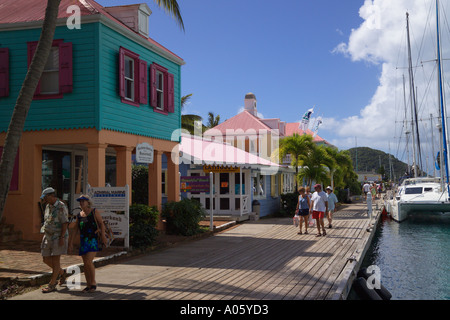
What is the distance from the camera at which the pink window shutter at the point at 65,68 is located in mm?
12023

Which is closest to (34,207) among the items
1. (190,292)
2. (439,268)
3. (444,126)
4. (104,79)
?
(104,79)

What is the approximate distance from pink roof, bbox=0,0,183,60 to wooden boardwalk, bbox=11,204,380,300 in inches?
289

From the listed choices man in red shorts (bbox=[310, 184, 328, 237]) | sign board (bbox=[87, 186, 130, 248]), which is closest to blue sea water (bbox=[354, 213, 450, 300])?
man in red shorts (bbox=[310, 184, 328, 237])

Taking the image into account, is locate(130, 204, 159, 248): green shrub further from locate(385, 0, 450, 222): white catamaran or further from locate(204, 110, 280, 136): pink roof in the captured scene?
locate(204, 110, 280, 136): pink roof

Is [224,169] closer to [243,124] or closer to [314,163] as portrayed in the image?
[314,163]

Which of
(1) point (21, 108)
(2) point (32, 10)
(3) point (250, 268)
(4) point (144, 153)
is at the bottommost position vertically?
(3) point (250, 268)

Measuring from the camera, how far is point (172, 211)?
14328 mm

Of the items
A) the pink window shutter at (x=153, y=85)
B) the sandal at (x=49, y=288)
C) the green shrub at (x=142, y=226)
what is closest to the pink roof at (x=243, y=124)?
the pink window shutter at (x=153, y=85)

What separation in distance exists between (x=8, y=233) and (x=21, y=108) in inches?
226

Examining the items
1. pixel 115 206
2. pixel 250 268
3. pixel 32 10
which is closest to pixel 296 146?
pixel 115 206

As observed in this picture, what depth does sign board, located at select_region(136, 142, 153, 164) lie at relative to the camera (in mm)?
13481

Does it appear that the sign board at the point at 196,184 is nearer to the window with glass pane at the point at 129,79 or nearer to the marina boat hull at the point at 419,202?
the window with glass pane at the point at 129,79

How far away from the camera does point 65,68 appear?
12055 mm
